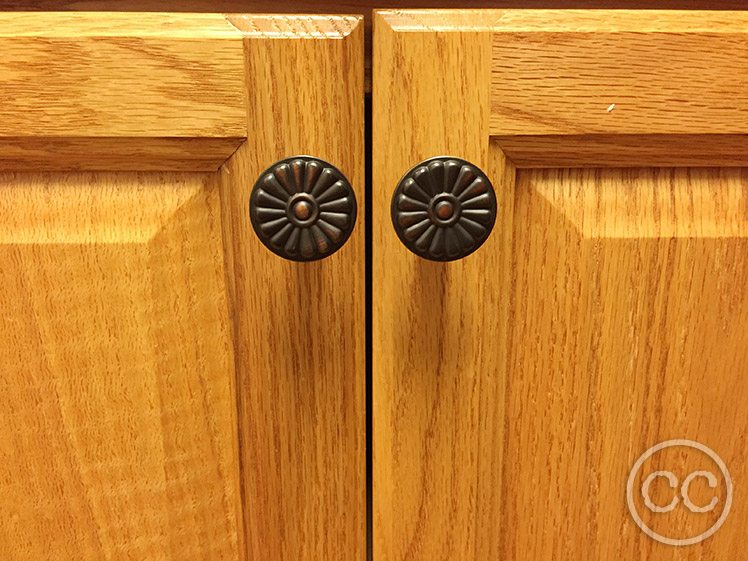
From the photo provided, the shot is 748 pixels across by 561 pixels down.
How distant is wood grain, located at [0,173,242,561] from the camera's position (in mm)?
275

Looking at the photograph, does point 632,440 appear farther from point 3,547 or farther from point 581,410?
point 3,547

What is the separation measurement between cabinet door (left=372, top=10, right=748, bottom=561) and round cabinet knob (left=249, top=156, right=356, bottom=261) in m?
0.03

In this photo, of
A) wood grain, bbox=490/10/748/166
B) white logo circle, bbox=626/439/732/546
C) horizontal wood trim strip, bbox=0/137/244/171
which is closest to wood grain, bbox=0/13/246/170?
horizontal wood trim strip, bbox=0/137/244/171

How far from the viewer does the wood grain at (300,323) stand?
0.25 meters

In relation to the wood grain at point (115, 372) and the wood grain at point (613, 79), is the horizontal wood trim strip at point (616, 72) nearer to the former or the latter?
the wood grain at point (613, 79)

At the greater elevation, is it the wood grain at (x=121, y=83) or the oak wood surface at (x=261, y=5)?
the oak wood surface at (x=261, y=5)

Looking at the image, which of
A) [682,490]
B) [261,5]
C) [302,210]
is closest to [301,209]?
[302,210]

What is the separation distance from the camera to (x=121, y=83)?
254 mm

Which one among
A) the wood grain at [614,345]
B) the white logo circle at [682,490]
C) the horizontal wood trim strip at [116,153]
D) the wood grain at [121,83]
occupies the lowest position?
the white logo circle at [682,490]

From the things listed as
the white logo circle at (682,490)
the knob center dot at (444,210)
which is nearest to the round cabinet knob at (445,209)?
the knob center dot at (444,210)

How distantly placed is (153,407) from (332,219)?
0.13 m

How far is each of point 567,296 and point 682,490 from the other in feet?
0.41

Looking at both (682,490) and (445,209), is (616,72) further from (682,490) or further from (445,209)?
(682,490)

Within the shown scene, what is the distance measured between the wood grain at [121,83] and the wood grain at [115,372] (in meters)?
0.02
